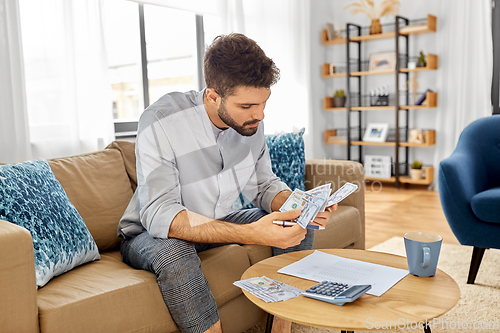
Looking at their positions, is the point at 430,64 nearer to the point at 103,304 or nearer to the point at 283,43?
the point at 283,43

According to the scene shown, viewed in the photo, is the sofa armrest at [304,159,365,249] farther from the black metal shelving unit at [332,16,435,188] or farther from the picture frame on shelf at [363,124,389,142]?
the picture frame on shelf at [363,124,389,142]

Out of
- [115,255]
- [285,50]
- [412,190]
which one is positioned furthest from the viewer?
[412,190]

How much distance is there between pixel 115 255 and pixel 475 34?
4236mm

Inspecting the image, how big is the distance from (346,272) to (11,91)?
1853mm

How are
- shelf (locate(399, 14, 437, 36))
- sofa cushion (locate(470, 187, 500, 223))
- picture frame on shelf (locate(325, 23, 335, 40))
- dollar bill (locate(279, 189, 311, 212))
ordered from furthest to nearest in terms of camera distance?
picture frame on shelf (locate(325, 23, 335, 40)) < shelf (locate(399, 14, 437, 36)) < sofa cushion (locate(470, 187, 500, 223)) < dollar bill (locate(279, 189, 311, 212))

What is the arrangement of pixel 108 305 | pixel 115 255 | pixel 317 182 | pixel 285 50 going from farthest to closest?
A: pixel 285 50 < pixel 317 182 < pixel 115 255 < pixel 108 305

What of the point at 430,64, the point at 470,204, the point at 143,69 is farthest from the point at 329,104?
the point at 470,204

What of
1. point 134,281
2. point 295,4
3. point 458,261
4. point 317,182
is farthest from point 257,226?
point 295,4

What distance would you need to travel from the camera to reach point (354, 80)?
5.40m

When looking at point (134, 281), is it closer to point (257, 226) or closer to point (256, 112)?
point (257, 226)

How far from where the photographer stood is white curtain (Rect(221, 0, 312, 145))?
3.83 metres

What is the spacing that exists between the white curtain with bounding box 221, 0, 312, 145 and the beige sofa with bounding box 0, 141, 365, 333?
195 centimetres

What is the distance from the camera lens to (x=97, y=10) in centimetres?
258

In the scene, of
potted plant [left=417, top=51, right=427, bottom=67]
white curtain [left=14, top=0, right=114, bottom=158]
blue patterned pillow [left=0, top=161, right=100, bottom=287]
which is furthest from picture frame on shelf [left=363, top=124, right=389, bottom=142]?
blue patterned pillow [left=0, top=161, right=100, bottom=287]
